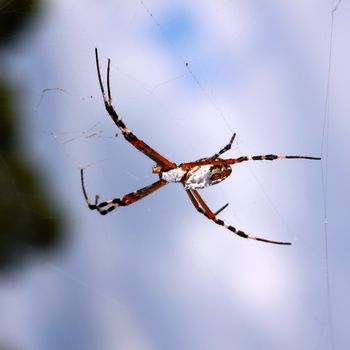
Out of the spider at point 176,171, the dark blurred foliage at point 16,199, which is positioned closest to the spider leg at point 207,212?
the spider at point 176,171

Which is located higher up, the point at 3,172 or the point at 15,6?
the point at 15,6

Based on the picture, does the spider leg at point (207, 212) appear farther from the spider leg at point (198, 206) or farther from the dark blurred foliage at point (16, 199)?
Answer: the dark blurred foliage at point (16, 199)

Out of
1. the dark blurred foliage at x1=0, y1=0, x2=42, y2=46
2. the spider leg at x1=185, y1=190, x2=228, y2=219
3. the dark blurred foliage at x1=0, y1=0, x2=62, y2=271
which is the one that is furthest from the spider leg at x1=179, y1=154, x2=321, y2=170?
the dark blurred foliage at x1=0, y1=0, x2=62, y2=271

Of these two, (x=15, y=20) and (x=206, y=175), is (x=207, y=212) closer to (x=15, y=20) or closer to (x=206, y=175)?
(x=206, y=175)

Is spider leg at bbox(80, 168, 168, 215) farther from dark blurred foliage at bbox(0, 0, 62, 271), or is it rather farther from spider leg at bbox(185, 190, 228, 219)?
dark blurred foliage at bbox(0, 0, 62, 271)

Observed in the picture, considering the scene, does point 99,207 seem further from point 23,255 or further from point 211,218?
point 23,255

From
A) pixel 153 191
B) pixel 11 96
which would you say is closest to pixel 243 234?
pixel 153 191

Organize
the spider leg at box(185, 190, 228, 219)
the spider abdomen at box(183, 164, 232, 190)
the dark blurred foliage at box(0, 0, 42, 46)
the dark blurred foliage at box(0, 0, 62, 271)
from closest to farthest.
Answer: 1. the spider abdomen at box(183, 164, 232, 190)
2. the spider leg at box(185, 190, 228, 219)
3. the dark blurred foliage at box(0, 0, 42, 46)
4. the dark blurred foliage at box(0, 0, 62, 271)

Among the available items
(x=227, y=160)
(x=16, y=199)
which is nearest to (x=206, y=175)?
(x=227, y=160)
